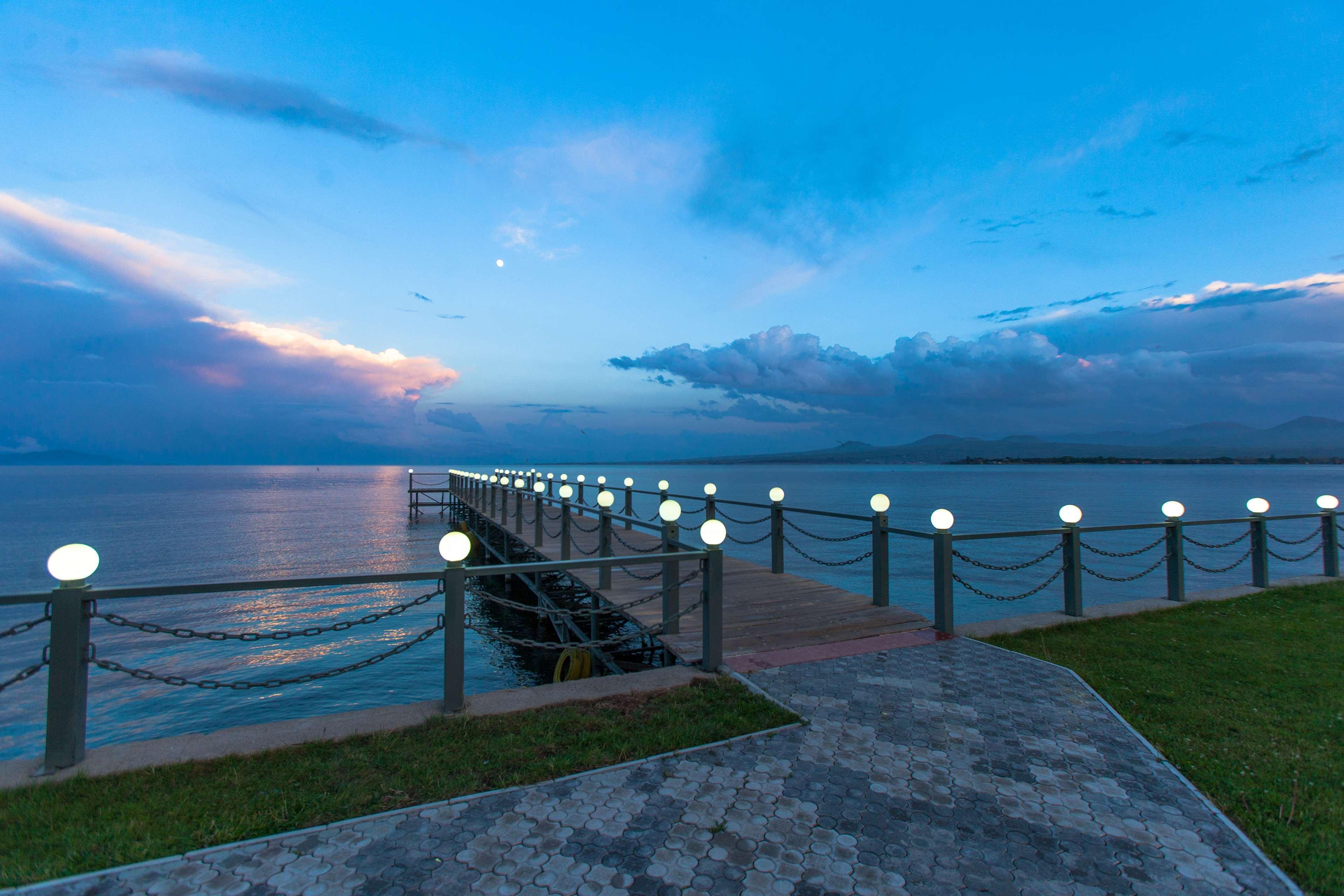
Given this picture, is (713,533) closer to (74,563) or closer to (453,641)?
(453,641)

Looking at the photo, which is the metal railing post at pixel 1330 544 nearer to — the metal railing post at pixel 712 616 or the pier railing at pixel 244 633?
the metal railing post at pixel 712 616

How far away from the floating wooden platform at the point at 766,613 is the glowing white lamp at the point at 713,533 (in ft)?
2.44

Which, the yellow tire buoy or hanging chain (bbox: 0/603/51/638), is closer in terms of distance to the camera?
hanging chain (bbox: 0/603/51/638)

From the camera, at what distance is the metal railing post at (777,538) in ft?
31.8

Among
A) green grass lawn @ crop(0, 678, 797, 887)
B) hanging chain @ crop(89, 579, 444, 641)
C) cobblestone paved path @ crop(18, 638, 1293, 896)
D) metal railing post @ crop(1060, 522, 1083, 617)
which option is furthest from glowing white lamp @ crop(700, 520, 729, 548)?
metal railing post @ crop(1060, 522, 1083, 617)

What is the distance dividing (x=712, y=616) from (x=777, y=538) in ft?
16.0

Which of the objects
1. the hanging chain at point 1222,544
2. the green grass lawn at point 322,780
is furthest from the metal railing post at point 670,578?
the hanging chain at point 1222,544

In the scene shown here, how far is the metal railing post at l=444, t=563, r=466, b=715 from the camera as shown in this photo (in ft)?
14.4

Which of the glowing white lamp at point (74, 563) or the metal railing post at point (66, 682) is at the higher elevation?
the glowing white lamp at point (74, 563)

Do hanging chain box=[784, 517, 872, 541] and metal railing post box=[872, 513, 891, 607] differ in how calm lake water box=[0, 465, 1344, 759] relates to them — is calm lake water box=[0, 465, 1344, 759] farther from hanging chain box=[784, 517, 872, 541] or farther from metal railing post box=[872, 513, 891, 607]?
metal railing post box=[872, 513, 891, 607]

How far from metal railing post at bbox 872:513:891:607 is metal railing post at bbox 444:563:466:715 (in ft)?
16.3

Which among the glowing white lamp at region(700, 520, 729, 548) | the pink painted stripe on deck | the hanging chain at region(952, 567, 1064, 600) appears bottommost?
the pink painted stripe on deck

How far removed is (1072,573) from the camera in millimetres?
7438

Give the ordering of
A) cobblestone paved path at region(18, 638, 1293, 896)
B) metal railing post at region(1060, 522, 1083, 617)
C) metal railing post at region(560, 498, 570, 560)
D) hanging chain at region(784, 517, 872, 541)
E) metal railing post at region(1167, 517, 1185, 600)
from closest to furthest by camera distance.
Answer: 1. cobblestone paved path at region(18, 638, 1293, 896)
2. hanging chain at region(784, 517, 872, 541)
3. metal railing post at region(1060, 522, 1083, 617)
4. metal railing post at region(1167, 517, 1185, 600)
5. metal railing post at region(560, 498, 570, 560)
